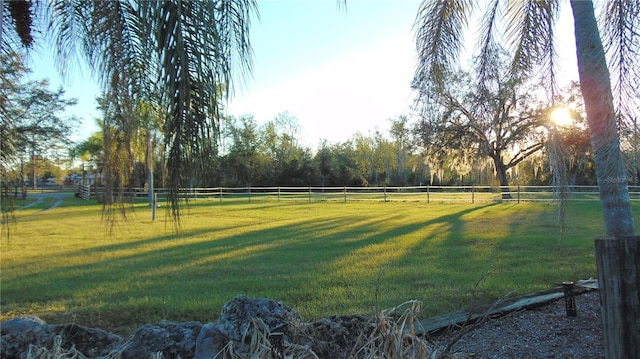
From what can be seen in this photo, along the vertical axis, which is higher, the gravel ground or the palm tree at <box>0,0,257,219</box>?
the palm tree at <box>0,0,257,219</box>

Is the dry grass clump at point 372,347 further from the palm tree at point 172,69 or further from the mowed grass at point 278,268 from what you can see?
the palm tree at point 172,69

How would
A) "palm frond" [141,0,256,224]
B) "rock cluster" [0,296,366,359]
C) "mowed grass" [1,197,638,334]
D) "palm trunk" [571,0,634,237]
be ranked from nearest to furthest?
"palm frond" [141,0,256,224]
"rock cluster" [0,296,366,359]
"palm trunk" [571,0,634,237]
"mowed grass" [1,197,638,334]

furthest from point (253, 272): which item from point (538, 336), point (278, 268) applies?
point (538, 336)

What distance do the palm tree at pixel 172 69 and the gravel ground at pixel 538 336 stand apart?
226 centimetres

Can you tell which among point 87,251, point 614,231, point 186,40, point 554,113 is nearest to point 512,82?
point 554,113

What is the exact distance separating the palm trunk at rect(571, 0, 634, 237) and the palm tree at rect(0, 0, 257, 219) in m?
2.76

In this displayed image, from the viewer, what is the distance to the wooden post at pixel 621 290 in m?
2.40

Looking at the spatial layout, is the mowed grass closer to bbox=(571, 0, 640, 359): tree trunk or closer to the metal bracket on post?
the metal bracket on post

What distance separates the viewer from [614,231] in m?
3.66

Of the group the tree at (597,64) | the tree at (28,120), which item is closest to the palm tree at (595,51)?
the tree at (597,64)

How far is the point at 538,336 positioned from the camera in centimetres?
397

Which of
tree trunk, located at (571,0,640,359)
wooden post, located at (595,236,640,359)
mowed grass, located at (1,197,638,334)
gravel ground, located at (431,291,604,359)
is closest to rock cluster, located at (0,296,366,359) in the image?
mowed grass, located at (1,197,638,334)

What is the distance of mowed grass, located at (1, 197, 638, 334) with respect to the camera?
5.29 meters

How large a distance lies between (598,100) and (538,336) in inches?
81.4
